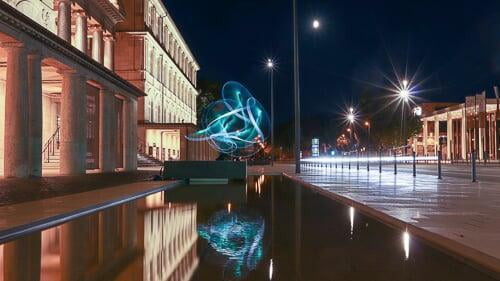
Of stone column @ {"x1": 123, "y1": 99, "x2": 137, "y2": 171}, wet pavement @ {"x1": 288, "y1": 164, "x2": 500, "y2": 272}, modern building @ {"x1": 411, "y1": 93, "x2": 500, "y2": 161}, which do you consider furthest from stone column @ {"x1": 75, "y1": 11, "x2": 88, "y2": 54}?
modern building @ {"x1": 411, "y1": 93, "x2": 500, "y2": 161}

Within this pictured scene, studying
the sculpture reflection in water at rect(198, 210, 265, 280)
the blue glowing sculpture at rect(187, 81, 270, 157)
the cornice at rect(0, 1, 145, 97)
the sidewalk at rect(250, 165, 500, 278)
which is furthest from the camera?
the blue glowing sculpture at rect(187, 81, 270, 157)

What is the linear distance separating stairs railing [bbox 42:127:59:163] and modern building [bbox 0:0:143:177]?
0.10 metres

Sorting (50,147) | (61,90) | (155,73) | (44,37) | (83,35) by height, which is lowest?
(50,147)

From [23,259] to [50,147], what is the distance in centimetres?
3726

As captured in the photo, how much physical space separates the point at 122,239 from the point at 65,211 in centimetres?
405

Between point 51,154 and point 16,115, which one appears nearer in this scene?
point 16,115

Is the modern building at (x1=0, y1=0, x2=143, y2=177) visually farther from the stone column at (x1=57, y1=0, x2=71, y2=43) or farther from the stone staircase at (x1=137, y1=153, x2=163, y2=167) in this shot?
the stone staircase at (x1=137, y1=153, x2=163, y2=167)

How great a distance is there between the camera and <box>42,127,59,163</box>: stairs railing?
4326 centimetres

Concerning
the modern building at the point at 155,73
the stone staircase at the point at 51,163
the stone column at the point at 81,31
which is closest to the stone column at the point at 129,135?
the stone staircase at the point at 51,163

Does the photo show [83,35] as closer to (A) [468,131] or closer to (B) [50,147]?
(B) [50,147]

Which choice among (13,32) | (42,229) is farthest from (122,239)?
(13,32)

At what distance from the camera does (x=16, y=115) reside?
25.3m

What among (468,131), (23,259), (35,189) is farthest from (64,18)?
(468,131)

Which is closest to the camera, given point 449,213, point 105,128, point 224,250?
point 224,250
